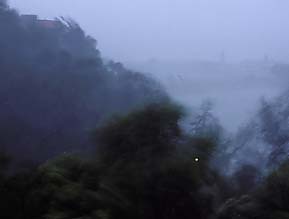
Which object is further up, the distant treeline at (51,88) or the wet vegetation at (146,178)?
the distant treeline at (51,88)

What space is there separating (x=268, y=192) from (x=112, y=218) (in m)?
1.69

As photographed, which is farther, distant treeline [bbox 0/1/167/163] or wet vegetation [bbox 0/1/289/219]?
distant treeline [bbox 0/1/167/163]

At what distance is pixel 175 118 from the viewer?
7082 mm

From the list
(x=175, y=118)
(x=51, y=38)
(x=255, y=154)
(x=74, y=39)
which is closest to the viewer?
(x=175, y=118)

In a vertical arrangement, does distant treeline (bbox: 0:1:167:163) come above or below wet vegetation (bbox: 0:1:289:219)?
above

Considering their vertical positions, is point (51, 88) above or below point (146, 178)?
above

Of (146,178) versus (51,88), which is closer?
(146,178)

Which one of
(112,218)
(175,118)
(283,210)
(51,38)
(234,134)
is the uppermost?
(51,38)

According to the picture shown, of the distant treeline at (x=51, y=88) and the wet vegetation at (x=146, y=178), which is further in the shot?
the distant treeline at (x=51, y=88)

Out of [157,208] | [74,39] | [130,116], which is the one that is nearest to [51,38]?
[74,39]

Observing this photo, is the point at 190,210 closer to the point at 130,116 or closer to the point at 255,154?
the point at 130,116

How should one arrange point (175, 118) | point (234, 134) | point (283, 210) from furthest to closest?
point (234, 134) < point (175, 118) < point (283, 210)

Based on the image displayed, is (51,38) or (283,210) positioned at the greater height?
(51,38)

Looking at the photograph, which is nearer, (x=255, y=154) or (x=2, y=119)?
A: (x=255, y=154)
